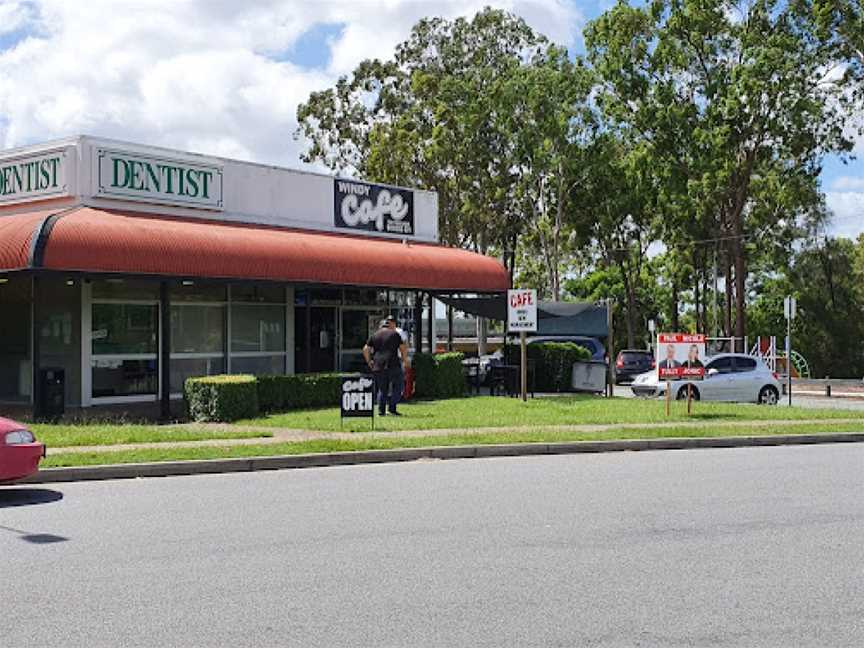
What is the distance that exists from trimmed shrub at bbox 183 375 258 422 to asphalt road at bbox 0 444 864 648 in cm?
627

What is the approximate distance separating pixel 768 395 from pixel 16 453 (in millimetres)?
20019

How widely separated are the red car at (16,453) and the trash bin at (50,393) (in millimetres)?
6931

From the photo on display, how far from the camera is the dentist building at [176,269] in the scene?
18594 millimetres

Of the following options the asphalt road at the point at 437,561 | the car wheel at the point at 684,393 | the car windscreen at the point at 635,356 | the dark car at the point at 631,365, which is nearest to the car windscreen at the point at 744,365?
the car wheel at the point at 684,393

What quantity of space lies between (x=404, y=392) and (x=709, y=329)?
1954 inches

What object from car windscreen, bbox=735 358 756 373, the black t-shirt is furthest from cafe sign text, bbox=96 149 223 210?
car windscreen, bbox=735 358 756 373

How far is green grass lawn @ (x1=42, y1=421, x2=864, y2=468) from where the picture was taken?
13.6 m

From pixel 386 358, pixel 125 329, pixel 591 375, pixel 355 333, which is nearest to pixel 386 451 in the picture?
pixel 386 358

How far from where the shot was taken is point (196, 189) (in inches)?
870

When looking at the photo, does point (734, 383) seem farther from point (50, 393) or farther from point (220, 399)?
point (50, 393)

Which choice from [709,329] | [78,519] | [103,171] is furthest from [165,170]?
[709,329]

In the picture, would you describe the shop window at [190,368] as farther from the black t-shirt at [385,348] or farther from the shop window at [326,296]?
the black t-shirt at [385,348]

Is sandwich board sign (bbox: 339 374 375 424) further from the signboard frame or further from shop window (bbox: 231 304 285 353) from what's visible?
the signboard frame

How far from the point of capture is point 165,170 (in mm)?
21406
